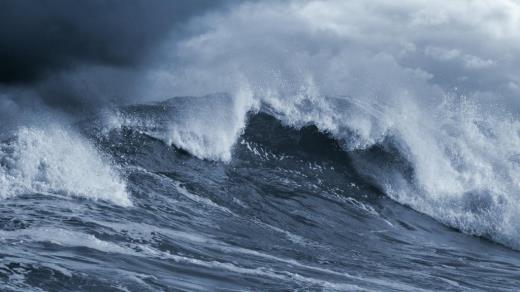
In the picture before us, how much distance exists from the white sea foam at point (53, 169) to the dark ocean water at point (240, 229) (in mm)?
54

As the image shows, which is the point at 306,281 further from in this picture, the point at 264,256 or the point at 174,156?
the point at 174,156

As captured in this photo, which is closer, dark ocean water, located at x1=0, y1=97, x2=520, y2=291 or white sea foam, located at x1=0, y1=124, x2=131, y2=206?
dark ocean water, located at x1=0, y1=97, x2=520, y2=291

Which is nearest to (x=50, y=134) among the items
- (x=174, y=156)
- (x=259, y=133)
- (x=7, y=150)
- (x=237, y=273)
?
(x=7, y=150)

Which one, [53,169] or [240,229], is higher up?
[53,169]

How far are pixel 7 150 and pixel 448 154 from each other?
1165 centimetres

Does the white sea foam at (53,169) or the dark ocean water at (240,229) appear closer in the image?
the dark ocean water at (240,229)

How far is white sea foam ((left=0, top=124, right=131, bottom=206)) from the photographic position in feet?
33.3

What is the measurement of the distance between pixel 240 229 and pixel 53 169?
337 cm

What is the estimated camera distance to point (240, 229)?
10.4 meters

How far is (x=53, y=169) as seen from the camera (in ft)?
35.1

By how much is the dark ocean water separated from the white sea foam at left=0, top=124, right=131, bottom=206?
54 mm

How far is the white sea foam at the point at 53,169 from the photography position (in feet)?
33.3

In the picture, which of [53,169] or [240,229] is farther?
[53,169]

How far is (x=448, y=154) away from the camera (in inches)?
680
